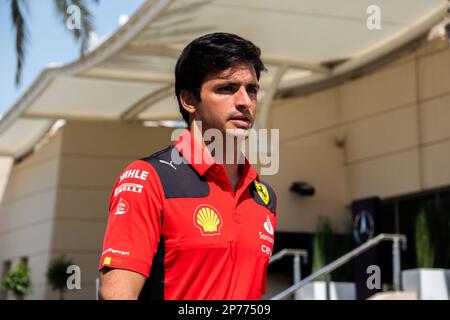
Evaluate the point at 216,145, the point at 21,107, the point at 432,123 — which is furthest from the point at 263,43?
the point at 216,145

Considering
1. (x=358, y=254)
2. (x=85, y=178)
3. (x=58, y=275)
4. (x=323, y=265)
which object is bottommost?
(x=358, y=254)

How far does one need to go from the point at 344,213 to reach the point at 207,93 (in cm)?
1503

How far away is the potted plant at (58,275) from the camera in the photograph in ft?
61.5

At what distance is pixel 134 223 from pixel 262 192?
18.4 inches

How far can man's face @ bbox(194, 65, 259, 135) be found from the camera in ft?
6.32

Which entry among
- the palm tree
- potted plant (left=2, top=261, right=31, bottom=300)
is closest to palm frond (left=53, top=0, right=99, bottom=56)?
the palm tree

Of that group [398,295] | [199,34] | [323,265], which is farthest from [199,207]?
[323,265]

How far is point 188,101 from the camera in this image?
2018 mm

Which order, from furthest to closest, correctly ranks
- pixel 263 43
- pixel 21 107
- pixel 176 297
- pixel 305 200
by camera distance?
pixel 21 107, pixel 305 200, pixel 263 43, pixel 176 297

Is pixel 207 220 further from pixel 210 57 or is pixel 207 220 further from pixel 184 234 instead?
pixel 210 57

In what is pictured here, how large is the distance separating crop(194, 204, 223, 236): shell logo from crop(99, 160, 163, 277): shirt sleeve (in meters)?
0.09
